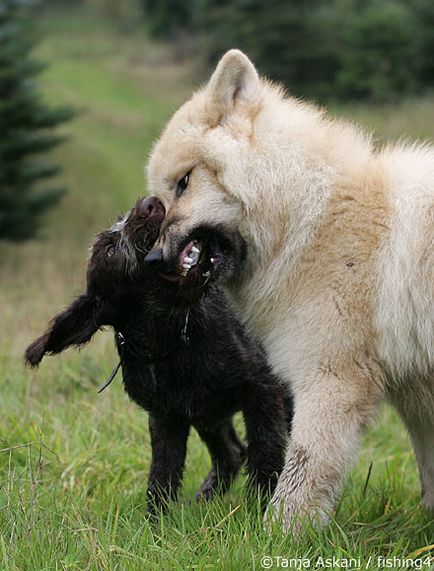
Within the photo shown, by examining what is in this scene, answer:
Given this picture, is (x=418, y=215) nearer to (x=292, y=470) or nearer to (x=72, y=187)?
(x=292, y=470)

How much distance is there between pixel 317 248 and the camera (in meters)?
3.71

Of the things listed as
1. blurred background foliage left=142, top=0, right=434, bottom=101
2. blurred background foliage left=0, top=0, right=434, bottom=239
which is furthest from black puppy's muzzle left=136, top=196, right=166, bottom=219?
blurred background foliage left=142, top=0, right=434, bottom=101

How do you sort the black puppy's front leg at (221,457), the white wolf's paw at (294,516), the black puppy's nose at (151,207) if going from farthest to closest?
the black puppy's front leg at (221,457)
the black puppy's nose at (151,207)
the white wolf's paw at (294,516)

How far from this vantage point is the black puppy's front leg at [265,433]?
423 cm

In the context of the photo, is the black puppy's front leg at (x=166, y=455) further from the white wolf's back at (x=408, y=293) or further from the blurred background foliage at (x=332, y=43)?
the blurred background foliage at (x=332, y=43)

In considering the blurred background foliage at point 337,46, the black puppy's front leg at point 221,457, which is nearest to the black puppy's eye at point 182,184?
the black puppy's front leg at point 221,457

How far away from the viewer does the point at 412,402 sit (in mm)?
3781

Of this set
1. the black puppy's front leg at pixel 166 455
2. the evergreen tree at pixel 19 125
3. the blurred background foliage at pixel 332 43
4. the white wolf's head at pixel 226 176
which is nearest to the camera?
the white wolf's head at pixel 226 176

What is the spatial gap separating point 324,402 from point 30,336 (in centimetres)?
486

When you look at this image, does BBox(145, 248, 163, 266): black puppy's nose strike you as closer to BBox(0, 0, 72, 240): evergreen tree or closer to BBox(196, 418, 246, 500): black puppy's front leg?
BBox(196, 418, 246, 500): black puppy's front leg

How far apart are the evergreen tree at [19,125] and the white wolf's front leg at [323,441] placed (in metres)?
15.2

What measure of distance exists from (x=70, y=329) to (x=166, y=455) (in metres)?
0.85

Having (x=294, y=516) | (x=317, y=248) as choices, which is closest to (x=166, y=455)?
(x=294, y=516)

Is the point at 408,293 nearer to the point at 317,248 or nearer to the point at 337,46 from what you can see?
the point at 317,248
